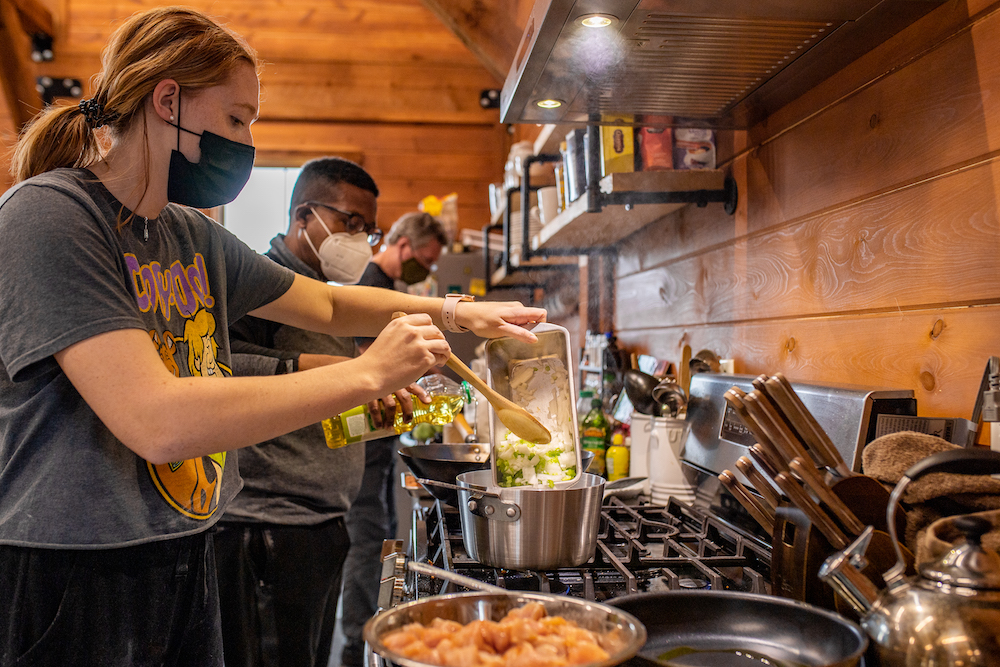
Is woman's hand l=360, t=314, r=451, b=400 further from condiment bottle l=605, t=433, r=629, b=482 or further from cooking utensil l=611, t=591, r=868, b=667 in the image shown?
condiment bottle l=605, t=433, r=629, b=482

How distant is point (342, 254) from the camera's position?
90.0 inches

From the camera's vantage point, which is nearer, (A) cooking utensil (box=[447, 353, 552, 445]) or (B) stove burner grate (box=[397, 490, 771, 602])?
(B) stove burner grate (box=[397, 490, 771, 602])

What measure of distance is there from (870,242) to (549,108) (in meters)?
0.80

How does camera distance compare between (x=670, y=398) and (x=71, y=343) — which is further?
(x=670, y=398)

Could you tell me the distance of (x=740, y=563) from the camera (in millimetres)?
1208

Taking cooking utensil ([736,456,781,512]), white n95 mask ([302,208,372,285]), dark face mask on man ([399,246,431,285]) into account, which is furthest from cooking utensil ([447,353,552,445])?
dark face mask on man ([399,246,431,285])

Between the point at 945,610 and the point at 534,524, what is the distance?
23.6 inches

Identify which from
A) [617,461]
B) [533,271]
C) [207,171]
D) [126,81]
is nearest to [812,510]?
[207,171]

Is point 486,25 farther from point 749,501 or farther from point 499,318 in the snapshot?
point 749,501

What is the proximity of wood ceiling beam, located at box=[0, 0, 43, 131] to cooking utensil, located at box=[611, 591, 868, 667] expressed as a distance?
18.1 feet

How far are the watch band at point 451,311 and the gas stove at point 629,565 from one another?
402 millimetres

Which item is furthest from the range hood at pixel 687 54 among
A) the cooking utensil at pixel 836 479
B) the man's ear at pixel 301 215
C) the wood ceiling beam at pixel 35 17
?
the wood ceiling beam at pixel 35 17

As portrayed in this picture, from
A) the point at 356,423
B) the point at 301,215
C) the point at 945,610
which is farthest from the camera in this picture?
the point at 301,215

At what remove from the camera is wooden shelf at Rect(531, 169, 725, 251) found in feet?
6.02
